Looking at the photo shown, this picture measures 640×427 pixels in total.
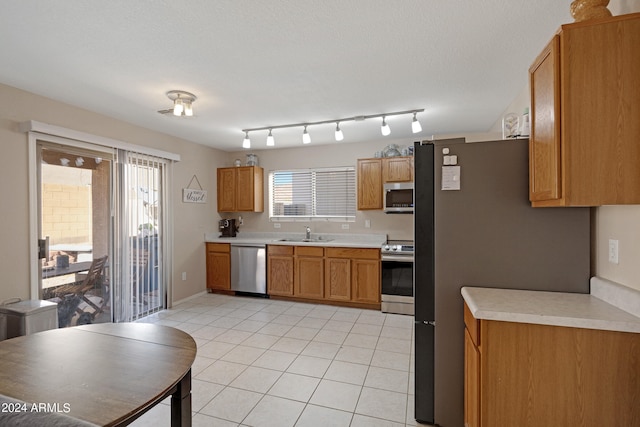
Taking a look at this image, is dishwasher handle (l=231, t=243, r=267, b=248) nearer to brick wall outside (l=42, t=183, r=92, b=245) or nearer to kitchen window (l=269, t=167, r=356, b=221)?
kitchen window (l=269, t=167, r=356, b=221)

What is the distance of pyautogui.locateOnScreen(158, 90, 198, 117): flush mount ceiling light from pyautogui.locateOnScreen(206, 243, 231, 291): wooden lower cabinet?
104 inches

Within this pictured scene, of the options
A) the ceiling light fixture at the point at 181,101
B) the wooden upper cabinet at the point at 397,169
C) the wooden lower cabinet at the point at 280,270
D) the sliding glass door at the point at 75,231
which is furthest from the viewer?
the wooden lower cabinet at the point at 280,270

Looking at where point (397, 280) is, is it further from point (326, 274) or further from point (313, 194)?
point (313, 194)

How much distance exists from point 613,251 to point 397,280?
270cm

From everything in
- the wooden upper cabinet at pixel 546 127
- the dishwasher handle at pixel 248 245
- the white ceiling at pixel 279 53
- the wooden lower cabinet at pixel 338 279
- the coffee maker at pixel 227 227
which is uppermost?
the white ceiling at pixel 279 53

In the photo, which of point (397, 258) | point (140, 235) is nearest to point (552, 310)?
point (397, 258)

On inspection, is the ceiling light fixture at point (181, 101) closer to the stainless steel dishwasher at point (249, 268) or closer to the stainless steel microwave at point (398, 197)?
the stainless steel dishwasher at point (249, 268)

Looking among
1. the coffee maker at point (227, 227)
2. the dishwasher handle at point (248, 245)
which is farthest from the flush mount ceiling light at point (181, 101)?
the coffee maker at point (227, 227)

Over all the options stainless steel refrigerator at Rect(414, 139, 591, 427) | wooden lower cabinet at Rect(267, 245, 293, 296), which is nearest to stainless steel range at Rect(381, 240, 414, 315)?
wooden lower cabinet at Rect(267, 245, 293, 296)

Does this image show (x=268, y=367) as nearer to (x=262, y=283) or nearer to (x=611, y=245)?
(x=262, y=283)

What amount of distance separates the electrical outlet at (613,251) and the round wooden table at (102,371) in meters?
2.09

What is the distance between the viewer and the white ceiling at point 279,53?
66.9 inches

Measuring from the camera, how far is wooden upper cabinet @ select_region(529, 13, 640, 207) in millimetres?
1257

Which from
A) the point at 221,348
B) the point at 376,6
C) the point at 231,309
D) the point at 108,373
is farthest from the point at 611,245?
the point at 231,309
